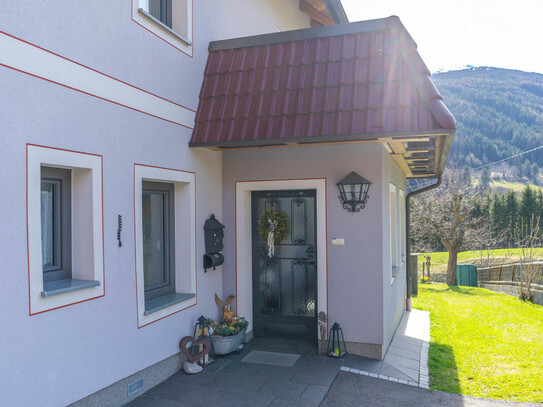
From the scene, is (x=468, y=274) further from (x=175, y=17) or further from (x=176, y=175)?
(x=175, y=17)

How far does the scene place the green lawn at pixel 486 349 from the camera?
18.6 ft

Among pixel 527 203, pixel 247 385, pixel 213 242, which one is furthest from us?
pixel 527 203

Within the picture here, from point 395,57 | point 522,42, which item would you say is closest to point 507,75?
point 522,42

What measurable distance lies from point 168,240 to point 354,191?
2.47 metres

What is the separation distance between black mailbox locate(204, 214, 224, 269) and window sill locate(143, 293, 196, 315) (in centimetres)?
56

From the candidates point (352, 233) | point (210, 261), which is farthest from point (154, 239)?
point (352, 233)

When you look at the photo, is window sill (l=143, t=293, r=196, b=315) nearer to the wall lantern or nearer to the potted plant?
the potted plant

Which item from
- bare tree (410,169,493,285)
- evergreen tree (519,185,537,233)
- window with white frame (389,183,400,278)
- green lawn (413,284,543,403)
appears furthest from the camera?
evergreen tree (519,185,537,233)

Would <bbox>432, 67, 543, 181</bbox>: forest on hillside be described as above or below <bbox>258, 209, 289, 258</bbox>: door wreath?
above

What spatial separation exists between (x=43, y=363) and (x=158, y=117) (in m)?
2.76

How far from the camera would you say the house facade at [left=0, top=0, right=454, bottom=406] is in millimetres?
3508

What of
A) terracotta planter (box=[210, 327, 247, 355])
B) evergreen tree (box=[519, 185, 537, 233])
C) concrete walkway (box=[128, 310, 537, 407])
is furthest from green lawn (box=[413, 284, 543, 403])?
evergreen tree (box=[519, 185, 537, 233])

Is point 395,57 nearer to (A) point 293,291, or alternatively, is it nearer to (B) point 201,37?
(B) point 201,37

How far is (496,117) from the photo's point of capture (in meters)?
90.2
